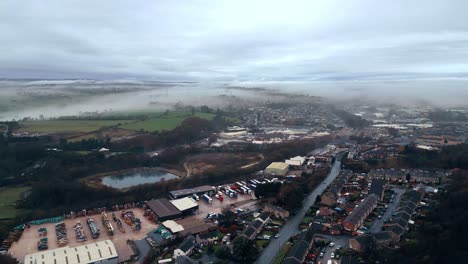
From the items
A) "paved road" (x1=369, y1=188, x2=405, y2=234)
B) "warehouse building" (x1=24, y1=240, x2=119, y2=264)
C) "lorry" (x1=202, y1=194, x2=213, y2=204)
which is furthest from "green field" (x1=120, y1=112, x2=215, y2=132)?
"paved road" (x1=369, y1=188, x2=405, y2=234)

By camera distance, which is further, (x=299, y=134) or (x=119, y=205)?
(x=299, y=134)

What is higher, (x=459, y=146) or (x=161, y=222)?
(x=459, y=146)

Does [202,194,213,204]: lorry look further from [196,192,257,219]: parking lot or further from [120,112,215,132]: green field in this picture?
[120,112,215,132]: green field

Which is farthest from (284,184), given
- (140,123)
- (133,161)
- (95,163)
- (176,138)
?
(140,123)

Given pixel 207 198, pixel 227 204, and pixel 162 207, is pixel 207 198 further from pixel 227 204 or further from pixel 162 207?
pixel 162 207

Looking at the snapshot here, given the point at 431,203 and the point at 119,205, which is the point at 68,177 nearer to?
the point at 119,205

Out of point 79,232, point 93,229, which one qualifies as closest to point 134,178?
point 93,229

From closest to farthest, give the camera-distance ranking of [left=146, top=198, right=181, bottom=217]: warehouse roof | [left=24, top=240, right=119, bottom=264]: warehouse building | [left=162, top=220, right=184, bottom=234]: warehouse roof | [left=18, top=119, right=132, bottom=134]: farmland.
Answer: [left=24, top=240, right=119, bottom=264]: warehouse building → [left=162, top=220, right=184, bottom=234]: warehouse roof → [left=146, top=198, right=181, bottom=217]: warehouse roof → [left=18, top=119, right=132, bottom=134]: farmland
